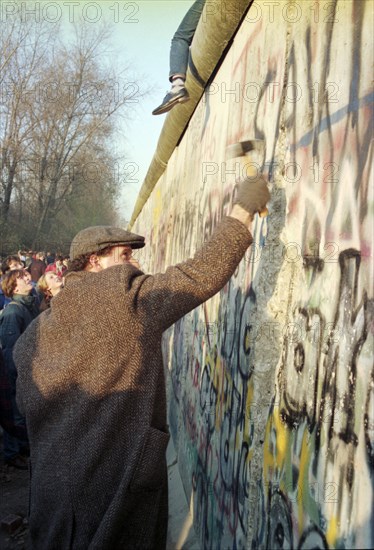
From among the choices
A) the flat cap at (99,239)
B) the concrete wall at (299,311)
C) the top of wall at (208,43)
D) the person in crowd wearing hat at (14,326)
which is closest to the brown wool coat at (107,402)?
the flat cap at (99,239)

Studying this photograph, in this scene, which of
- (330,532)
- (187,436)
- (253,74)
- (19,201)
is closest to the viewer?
(330,532)

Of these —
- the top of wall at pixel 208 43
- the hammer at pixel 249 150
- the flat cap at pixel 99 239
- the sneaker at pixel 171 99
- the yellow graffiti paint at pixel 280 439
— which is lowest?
the yellow graffiti paint at pixel 280 439

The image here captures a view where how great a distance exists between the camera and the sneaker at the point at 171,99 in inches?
186

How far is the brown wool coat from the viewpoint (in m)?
2.37

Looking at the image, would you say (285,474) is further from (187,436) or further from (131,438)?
Result: (187,436)

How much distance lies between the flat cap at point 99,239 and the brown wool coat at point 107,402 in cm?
12

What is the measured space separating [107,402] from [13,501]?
3.51 meters

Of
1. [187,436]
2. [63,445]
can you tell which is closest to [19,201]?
[187,436]

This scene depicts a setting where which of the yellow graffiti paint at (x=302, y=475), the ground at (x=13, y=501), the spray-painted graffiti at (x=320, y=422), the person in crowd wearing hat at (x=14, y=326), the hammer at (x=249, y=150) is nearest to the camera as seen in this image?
the spray-painted graffiti at (x=320, y=422)

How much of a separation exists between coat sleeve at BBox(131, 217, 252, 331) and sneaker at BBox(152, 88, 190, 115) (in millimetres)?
2726

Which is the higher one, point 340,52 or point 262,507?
point 340,52

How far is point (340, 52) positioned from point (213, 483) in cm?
247

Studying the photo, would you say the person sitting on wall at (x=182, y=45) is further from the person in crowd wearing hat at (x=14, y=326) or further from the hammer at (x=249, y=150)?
the person in crowd wearing hat at (x=14, y=326)

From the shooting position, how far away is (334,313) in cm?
190
